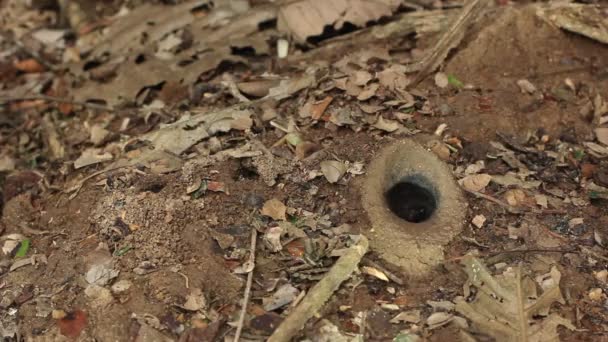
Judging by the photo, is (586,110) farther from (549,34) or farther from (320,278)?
(320,278)

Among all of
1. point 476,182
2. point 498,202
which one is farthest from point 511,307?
point 476,182

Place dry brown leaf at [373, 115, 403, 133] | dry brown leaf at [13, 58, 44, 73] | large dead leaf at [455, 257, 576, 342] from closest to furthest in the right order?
large dead leaf at [455, 257, 576, 342] → dry brown leaf at [373, 115, 403, 133] → dry brown leaf at [13, 58, 44, 73]

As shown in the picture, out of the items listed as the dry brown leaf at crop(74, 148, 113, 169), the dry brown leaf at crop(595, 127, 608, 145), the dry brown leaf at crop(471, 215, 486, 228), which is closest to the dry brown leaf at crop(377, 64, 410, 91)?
the dry brown leaf at crop(471, 215, 486, 228)

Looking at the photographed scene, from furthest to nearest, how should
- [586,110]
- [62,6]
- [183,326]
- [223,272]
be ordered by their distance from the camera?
1. [62,6]
2. [586,110]
3. [223,272]
4. [183,326]

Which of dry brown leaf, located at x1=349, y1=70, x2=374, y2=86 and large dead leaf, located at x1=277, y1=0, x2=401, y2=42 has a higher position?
large dead leaf, located at x1=277, y1=0, x2=401, y2=42

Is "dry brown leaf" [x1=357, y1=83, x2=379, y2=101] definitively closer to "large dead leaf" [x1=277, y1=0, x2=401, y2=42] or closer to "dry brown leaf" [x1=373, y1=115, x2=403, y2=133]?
"dry brown leaf" [x1=373, y1=115, x2=403, y2=133]

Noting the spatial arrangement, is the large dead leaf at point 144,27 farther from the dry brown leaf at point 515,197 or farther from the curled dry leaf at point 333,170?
the dry brown leaf at point 515,197

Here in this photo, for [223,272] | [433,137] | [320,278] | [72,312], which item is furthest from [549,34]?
[72,312]

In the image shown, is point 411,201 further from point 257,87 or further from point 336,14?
point 336,14
